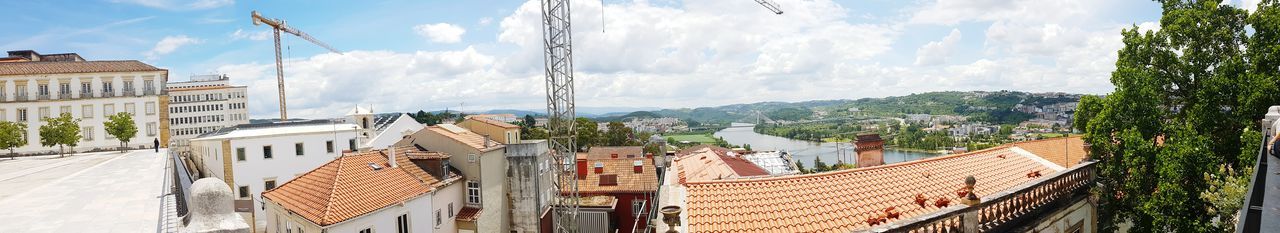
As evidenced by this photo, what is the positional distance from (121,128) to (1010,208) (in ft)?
146

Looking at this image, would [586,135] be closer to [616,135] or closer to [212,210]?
[616,135]

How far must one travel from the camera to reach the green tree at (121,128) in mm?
36750

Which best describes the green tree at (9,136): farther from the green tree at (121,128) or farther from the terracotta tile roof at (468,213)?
the terracotta tile roof at (468,213)

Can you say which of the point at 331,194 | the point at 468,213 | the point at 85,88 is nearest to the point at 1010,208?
the point at 331,194

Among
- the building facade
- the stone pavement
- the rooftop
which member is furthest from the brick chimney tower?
the rooftop

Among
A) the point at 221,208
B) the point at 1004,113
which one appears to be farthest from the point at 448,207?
the point at 1004,113

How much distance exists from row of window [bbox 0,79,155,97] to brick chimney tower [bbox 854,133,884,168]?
4534 cm

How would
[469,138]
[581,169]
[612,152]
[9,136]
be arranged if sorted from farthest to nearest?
[612,152] < [581,169] < [469,138] < [9,136]

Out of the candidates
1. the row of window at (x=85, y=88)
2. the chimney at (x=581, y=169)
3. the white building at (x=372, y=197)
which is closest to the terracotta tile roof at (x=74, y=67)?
the row of window at (x=85, y=88)

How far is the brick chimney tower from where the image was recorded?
19.5 m

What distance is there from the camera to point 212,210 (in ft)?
12.1

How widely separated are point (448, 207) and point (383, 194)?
18.6ft

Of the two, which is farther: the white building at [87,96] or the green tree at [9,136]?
the white building at [87,96]

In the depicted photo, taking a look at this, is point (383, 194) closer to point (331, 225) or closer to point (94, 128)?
point (331, 225)
